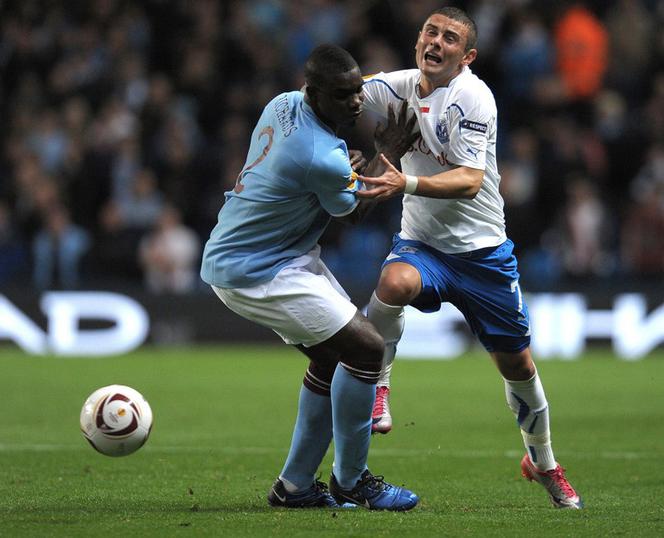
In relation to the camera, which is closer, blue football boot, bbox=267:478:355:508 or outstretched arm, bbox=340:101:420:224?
outstretched arm, bbox=340:101:420:224

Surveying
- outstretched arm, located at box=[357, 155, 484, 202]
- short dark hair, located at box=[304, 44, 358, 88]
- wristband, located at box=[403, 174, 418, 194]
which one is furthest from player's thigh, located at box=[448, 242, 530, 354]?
short dark hair, located at box=[304, 44, 358, 88]

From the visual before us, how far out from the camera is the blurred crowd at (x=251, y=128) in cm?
1683

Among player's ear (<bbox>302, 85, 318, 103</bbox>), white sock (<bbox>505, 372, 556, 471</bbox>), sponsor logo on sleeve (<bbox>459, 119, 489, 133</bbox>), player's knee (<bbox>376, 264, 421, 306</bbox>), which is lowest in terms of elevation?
white sock (<bbox>505, 372, 556, 471</bbox>)

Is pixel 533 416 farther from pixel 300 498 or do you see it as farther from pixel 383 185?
pixel 383 185

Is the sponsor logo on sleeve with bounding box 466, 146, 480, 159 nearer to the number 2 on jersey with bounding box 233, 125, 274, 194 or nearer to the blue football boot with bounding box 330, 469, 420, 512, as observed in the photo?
the number 2 on jersey with bounding box 233, 125, 274, 194

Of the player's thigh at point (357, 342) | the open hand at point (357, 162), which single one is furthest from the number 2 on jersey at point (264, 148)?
the player's thigh at point (357, 342)

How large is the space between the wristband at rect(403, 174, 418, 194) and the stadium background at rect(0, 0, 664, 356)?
32.4 ft

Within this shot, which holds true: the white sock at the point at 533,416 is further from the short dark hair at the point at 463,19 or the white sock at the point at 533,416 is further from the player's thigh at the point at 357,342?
the short dark hair at the point at 463,19

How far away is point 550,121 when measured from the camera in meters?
17.3

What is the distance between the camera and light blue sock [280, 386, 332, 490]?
264 inches

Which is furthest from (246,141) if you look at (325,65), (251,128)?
(325,65)

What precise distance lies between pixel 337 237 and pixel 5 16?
6.56 metres

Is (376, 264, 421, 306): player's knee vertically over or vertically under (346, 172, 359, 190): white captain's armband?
under

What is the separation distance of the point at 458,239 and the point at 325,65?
1.43 m
